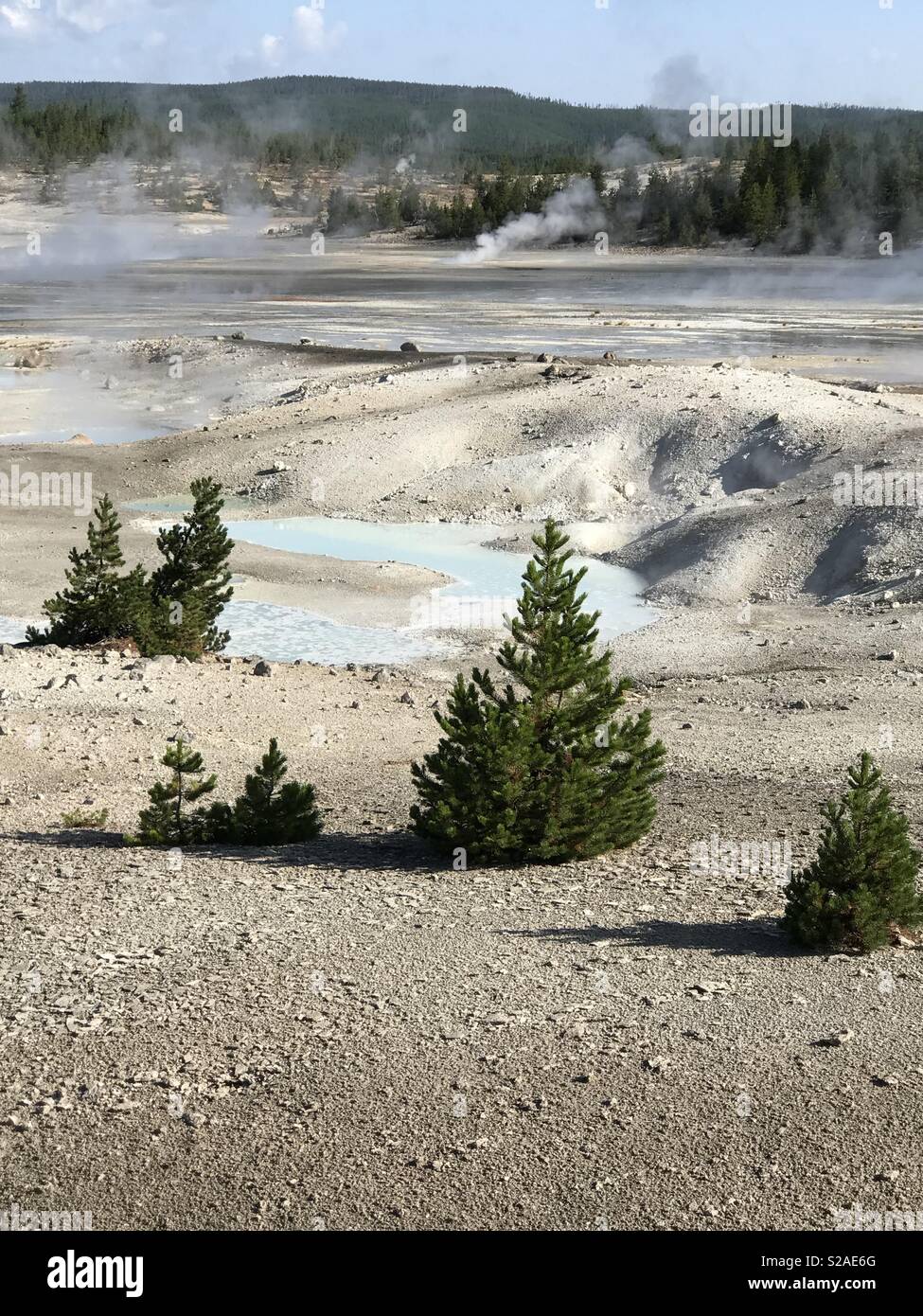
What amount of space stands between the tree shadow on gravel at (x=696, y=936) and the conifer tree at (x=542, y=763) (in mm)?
1378

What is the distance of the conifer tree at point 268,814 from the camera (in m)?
12.5

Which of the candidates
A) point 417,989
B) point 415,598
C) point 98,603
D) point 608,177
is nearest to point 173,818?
point 417,989

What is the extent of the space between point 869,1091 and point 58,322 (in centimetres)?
5773

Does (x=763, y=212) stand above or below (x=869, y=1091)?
above

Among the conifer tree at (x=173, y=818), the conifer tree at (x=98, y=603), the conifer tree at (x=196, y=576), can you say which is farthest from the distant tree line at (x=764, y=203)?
the conifer tree at (x=173, y=818)

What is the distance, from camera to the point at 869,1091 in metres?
7.84

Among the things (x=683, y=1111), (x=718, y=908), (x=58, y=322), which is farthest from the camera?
(x=58, y=322)

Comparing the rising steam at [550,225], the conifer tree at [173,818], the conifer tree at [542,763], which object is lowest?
the conifer tree at [173,818]

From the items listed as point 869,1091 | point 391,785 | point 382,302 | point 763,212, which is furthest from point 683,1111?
point 763,212

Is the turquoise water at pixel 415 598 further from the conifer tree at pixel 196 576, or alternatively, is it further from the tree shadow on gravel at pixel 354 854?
the tree shadow on gravel at pixel 354 854

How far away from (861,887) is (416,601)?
16785mm

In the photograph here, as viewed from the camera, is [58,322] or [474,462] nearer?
[474,462]

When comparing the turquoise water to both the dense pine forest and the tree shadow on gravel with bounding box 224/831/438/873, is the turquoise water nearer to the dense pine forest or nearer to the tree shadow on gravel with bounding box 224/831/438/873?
the tree shadow on gravel with bounding box 224/831/438/873
